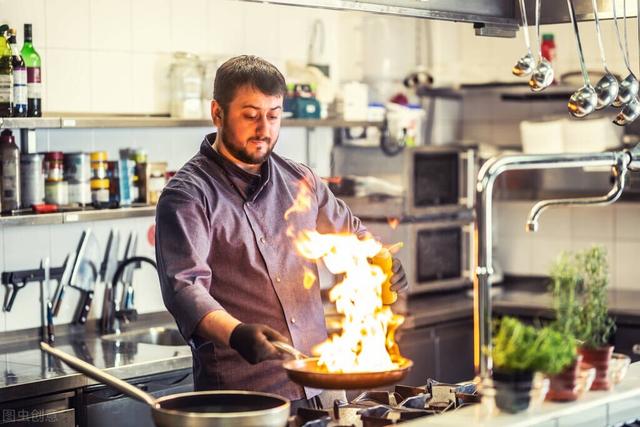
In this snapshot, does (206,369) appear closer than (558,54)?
Yes

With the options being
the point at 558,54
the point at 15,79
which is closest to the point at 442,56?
the point at 558,54

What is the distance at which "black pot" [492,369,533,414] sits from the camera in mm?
2424

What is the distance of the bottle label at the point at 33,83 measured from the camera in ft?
14.9

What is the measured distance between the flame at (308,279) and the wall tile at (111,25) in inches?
79.6

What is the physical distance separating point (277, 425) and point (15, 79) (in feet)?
8.41

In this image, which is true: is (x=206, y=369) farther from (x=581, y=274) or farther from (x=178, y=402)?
(x=581, y=274)

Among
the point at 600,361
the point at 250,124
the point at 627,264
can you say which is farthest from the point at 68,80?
the point at 627,264

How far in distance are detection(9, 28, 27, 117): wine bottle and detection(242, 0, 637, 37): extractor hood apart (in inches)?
78.2

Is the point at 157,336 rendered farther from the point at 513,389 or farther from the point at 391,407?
the point at 513,389

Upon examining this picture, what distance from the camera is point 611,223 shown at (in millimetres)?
6230

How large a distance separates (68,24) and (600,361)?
2.99m

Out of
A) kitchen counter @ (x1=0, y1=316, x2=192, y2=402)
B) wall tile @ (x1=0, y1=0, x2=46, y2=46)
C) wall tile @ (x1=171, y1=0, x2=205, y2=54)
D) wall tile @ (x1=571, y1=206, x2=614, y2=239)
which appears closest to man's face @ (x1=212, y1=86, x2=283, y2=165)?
kitchen counter @ (x1=0, y1=316, x2=192, y2=402)

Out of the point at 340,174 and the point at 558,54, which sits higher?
the point at 558,54

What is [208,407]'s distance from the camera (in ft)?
8.36
